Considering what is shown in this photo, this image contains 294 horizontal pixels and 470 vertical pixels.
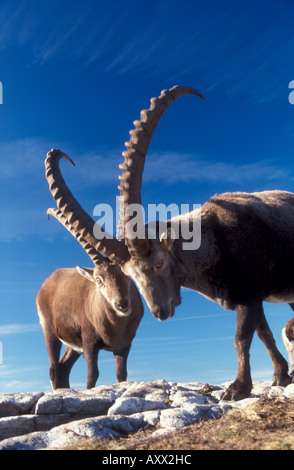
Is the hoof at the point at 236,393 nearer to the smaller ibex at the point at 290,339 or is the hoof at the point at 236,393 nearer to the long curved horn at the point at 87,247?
the smaller ibex at the point at 290,339

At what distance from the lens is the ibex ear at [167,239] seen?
27.4ft

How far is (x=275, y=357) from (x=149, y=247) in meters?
3.23

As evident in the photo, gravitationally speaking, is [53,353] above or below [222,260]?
below

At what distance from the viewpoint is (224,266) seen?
8.37 meters

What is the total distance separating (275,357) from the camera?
8891mm

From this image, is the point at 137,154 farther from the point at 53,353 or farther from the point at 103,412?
the point at 53,353

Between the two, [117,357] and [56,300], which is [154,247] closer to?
[117,357]

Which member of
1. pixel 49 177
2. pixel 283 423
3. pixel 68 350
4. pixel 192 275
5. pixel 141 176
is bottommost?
pixel 283 423

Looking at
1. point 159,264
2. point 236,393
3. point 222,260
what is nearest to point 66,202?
point 159,264

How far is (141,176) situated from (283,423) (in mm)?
4835

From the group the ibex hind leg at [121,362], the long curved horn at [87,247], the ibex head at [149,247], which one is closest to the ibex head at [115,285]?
the long curved horn at [87,247]
